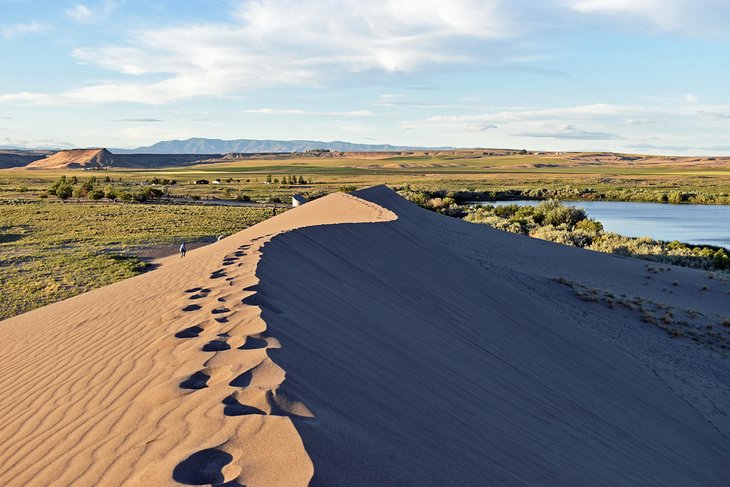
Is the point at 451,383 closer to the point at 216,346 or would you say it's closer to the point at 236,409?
the point at 216,346

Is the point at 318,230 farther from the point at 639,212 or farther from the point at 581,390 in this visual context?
the point at 639,212

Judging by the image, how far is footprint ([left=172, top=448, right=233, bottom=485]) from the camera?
2.17 m

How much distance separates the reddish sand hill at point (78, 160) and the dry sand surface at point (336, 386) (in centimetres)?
14812

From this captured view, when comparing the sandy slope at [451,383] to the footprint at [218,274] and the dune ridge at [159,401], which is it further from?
the footprint at [218,274]

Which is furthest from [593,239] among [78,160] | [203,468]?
[78,160]

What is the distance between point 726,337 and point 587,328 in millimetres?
2882

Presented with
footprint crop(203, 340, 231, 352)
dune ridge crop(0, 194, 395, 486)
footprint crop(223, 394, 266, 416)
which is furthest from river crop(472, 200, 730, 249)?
footprint crop(223, 394, 266, 416)

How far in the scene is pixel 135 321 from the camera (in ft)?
17.2

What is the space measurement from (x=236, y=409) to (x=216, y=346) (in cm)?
109

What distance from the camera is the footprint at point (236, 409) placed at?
Answer: 2.68 meters

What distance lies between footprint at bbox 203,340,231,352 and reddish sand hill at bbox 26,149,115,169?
5952 inches

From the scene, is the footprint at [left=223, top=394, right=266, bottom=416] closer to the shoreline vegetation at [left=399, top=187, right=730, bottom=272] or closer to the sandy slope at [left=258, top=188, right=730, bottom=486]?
the sandy slope at [left=258, top=188, right=730, bottom=486]

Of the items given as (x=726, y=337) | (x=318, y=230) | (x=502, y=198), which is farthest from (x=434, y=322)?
(x=502, y=198)

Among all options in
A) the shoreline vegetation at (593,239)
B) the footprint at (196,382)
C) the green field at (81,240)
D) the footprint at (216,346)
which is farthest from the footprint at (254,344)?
the shoreline vegetation at (593,239)
